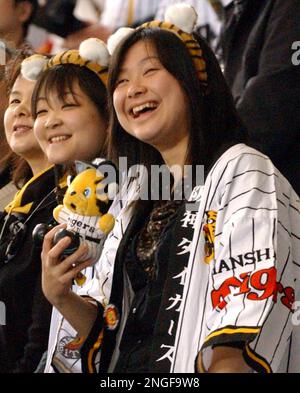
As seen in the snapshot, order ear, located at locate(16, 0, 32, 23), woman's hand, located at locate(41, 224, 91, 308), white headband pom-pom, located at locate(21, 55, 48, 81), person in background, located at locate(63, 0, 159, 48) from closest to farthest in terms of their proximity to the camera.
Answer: woman's hand, located at locate(41, 224, 91, 308) → white headband pom-pom, located at locate(21, 55, 48, 81) → ear, located at locate(16, 0, 32, 23) → person in background, located at locate(63, 0, 159, 48)

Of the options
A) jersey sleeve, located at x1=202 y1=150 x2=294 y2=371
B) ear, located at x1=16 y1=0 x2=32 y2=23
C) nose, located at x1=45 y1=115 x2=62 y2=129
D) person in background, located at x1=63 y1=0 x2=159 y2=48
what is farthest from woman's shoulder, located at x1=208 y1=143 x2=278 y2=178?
person in background, located at x1=63 y1=0 x2=159 y2=48

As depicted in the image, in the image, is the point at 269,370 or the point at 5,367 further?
the point at 5,367

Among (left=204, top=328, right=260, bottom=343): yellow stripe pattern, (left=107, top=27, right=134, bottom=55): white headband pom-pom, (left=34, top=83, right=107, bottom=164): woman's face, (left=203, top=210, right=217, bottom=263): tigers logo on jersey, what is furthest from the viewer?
(left=34, top=83, right=107, bottom=164): woman's face

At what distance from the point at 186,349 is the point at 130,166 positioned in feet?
1.65

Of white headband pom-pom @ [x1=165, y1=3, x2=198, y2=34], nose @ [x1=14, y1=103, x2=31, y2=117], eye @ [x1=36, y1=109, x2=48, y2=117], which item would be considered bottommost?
nose @ [x1=14, y1=103, x2=31, y2=117]

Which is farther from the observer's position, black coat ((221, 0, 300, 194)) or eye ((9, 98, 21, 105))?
eye ((9, 98, 21, 105))

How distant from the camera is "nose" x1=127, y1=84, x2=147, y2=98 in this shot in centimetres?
179

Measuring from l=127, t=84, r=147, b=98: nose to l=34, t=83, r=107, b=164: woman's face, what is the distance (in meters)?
0.27

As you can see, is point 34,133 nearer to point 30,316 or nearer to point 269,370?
point 30,316

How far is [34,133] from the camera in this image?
2.15 m

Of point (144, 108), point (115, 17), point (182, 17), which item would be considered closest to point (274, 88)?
point (182, 17)

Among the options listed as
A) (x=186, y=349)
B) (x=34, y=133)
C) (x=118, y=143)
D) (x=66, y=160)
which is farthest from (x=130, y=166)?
(x=186, y=349)

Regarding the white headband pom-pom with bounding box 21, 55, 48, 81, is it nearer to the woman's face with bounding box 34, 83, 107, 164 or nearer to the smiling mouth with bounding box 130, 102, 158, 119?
the woman's face with bounding box 34, 83, 107, 164

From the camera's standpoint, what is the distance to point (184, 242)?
1638 millimetres
